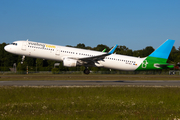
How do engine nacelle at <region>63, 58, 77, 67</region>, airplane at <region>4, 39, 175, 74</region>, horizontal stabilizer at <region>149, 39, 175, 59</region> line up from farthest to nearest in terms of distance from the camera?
horizontal stabilizer at <region>149, 39, 175, 59</region> < airplane at <region>4, 39, 175, 74</region> < engine nacelle at <region>63, 58, 77, 67</region>

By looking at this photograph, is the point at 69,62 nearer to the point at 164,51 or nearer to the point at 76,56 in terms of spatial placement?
the point at 76,56

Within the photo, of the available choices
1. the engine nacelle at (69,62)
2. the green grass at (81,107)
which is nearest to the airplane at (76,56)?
the engine nacelle at (69,62)

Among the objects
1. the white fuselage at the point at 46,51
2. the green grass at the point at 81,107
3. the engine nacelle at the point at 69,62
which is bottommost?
the green grass at the point at 81,107

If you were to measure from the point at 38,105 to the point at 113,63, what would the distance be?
2661cm

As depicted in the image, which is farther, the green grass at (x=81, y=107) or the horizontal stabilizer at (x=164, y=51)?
the horizontal stabilizer at (x=164, y=51)

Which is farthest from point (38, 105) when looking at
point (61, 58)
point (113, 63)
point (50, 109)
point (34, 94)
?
point (113, 63)

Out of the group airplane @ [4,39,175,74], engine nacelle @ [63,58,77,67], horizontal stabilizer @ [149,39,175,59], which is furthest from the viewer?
horizontal stabilizer @ [149,39,175,59]

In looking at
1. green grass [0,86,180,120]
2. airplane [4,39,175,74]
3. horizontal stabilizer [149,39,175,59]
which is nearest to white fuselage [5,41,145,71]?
airplane [4,39,175,74]

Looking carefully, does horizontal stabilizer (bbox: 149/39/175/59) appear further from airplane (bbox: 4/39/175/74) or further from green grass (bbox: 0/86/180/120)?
green grass (bbox: 0/86/180/120)

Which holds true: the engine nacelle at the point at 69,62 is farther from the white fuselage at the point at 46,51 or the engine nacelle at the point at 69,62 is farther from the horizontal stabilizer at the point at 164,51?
the horizontal stabilizer at the point at 164,51

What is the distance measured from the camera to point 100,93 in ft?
64.8

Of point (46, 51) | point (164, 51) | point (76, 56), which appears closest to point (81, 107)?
point (46, 51)

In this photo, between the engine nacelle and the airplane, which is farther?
the airplane

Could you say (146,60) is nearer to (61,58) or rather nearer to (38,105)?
(61,58)
